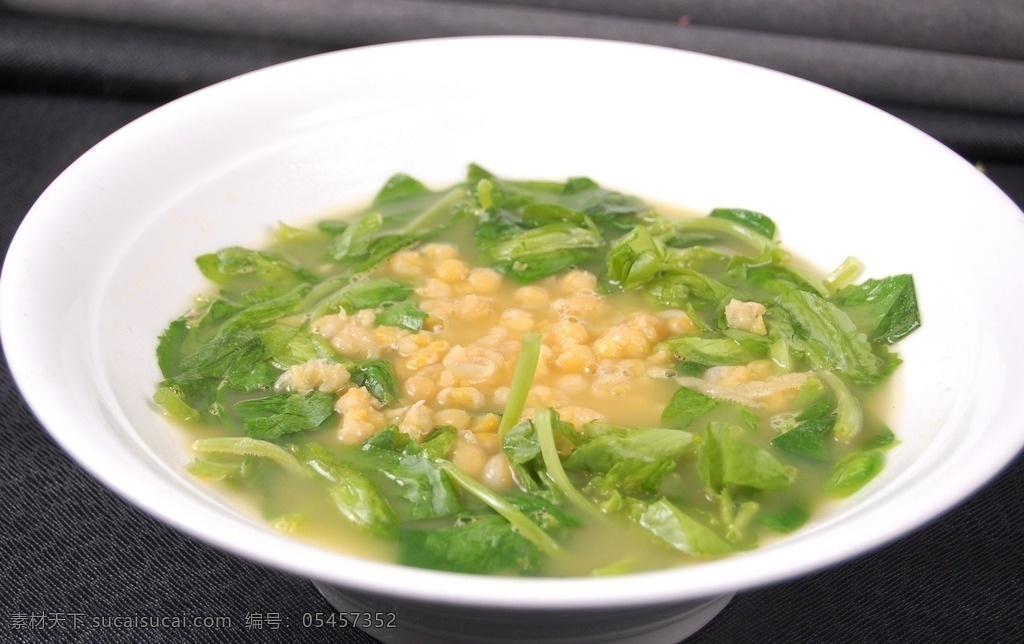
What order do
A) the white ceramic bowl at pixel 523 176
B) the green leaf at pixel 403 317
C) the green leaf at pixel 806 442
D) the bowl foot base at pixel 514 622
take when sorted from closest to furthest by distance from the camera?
the white ceramic bowl at pixel 523 176, the bowl foot base at pixel 514 622, the green leaf at pixel 806 442, the green leaf at pixel 403 317

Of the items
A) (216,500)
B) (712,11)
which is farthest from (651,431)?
(712,11)

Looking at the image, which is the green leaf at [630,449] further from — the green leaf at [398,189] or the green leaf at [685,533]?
the green leaf at [398,189]

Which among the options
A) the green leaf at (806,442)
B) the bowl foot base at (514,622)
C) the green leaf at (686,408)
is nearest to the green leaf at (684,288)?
the green leaf at (686,408)

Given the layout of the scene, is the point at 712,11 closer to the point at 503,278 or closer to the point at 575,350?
the point at 503,278

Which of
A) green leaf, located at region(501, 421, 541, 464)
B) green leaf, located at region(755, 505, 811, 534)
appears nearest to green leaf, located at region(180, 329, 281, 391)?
green leaf, located at region(501, 421, 541, 464)

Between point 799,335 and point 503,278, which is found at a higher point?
point 799,335

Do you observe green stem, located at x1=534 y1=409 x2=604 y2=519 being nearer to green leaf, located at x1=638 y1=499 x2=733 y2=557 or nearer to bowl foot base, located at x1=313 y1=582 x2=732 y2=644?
green leaf, located at x1=638 y1=499 x2=733 y2=557
